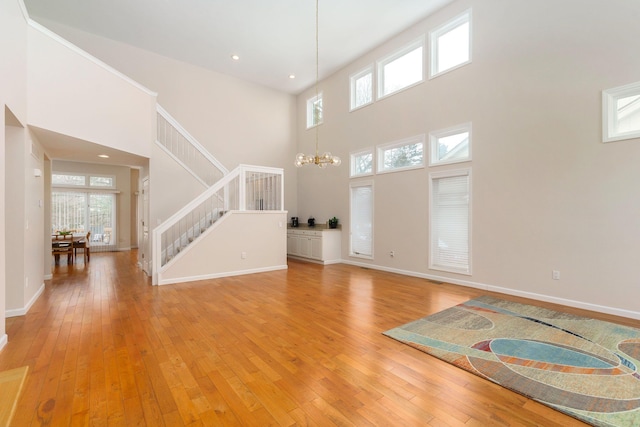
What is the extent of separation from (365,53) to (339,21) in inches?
59.4

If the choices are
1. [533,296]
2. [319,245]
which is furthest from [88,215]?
[533,296]

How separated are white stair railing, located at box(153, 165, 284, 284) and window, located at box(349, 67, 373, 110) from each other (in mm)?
3017

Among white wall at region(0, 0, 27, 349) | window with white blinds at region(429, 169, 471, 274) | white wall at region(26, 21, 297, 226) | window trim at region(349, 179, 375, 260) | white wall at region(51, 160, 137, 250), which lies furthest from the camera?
white wall at region(51, 160, 137, 250)

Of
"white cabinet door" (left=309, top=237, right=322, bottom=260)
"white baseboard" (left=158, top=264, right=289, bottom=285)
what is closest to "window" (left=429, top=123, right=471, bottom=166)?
"white cabinet door" (left=309, top=237, right=322, bottom=260)

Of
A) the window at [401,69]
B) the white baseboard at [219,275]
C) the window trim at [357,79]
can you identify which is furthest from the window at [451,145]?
the white baseboard at [219,275]

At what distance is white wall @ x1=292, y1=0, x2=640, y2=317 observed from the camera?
3.78 m

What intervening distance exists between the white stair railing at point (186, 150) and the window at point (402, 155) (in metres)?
4.27

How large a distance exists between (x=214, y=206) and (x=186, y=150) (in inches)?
66.3

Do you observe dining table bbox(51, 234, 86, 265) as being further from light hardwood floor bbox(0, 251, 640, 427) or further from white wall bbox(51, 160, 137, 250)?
light hardwood floor bbox(0, 251, 640, 427)

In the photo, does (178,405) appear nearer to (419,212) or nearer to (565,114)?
(419,212)

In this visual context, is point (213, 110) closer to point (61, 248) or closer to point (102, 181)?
point (61, 248)

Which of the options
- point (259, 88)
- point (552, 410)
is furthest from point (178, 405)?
point (259, 88)

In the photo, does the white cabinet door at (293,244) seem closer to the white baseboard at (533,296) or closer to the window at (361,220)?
the window at (361,220)

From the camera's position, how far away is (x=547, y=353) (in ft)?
8.79
